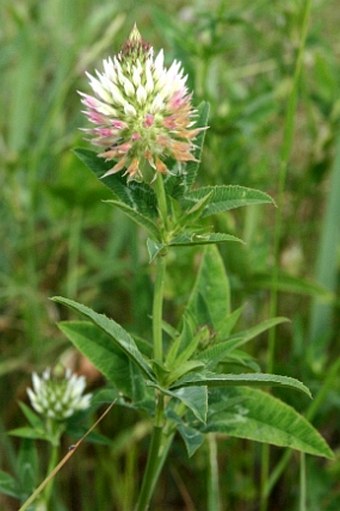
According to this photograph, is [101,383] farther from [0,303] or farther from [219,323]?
[219,323]

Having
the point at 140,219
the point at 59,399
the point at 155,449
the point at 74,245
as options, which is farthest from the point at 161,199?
the point at 74,245

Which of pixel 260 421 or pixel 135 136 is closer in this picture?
pixel 135 136

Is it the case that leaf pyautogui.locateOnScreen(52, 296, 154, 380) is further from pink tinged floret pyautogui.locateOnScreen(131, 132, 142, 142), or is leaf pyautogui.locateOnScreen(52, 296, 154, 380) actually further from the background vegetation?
the background vegetation

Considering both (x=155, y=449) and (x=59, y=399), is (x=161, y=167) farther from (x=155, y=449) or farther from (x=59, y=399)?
(x=59, y=399)

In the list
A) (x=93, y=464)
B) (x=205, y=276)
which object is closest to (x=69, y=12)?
(x=93, y=464)

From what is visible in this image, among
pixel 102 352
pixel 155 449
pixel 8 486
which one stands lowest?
pixel 8 486

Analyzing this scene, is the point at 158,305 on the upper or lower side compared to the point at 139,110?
lower

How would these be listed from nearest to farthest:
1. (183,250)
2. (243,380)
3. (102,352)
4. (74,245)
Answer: (243,380) < (102,352) < (183,250) < (74,245)
